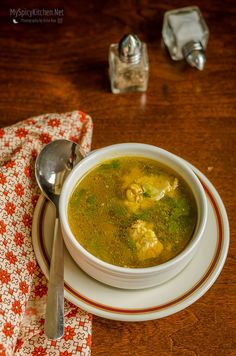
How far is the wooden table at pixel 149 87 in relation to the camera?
1.60m

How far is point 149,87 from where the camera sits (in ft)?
5.88

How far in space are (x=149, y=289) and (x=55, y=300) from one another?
0.22 meters

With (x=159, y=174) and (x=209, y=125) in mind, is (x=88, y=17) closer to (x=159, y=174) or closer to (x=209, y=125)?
(x=209, y=125)

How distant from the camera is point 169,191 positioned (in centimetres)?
132

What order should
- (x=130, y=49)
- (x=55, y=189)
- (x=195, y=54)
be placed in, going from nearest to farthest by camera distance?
(x=55, y=189)
(x=130, y=49)
(x=195, y=54)

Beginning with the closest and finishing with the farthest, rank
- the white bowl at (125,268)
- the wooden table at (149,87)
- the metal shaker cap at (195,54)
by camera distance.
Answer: the white bowl at (125,268) < the wooden table at (149,87) < the metal shaker cap at (195,54)

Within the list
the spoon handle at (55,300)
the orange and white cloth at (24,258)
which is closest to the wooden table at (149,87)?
the orange and white cloth at (24,258)

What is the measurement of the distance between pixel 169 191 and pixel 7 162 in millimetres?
462

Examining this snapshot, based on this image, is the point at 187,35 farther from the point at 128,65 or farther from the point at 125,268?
the point at 125,268

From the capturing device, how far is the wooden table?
160 cm

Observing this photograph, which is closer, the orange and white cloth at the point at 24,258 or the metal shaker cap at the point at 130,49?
the orange and white cloth at the point at 24,258

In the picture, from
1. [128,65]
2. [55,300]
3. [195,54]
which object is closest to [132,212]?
[55,300]

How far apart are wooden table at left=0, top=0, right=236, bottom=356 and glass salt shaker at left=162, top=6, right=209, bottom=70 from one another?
0.04m

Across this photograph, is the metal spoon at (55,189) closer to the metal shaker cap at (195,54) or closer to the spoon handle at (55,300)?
the spoon handle at (55,300)
